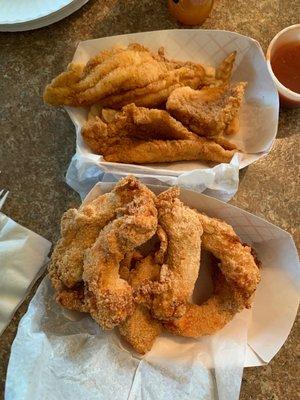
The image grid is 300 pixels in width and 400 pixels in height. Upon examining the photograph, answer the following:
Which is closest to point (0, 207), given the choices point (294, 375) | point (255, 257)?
point (255, 257)

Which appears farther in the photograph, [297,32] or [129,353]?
[297,32]

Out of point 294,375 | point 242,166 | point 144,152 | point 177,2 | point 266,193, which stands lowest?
point 294,375

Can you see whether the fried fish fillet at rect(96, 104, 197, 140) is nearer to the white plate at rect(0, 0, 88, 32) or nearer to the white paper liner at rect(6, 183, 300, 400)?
the white paper liner at rect(6, 183, 300, 400)

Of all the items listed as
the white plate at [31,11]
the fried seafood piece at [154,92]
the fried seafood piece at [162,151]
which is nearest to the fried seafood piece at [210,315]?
the fried seafood piece at [162,151]

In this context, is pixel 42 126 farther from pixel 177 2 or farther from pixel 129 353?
pixel 129 353

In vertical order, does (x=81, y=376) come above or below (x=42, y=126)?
below

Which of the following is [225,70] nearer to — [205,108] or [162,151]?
[205,108]
